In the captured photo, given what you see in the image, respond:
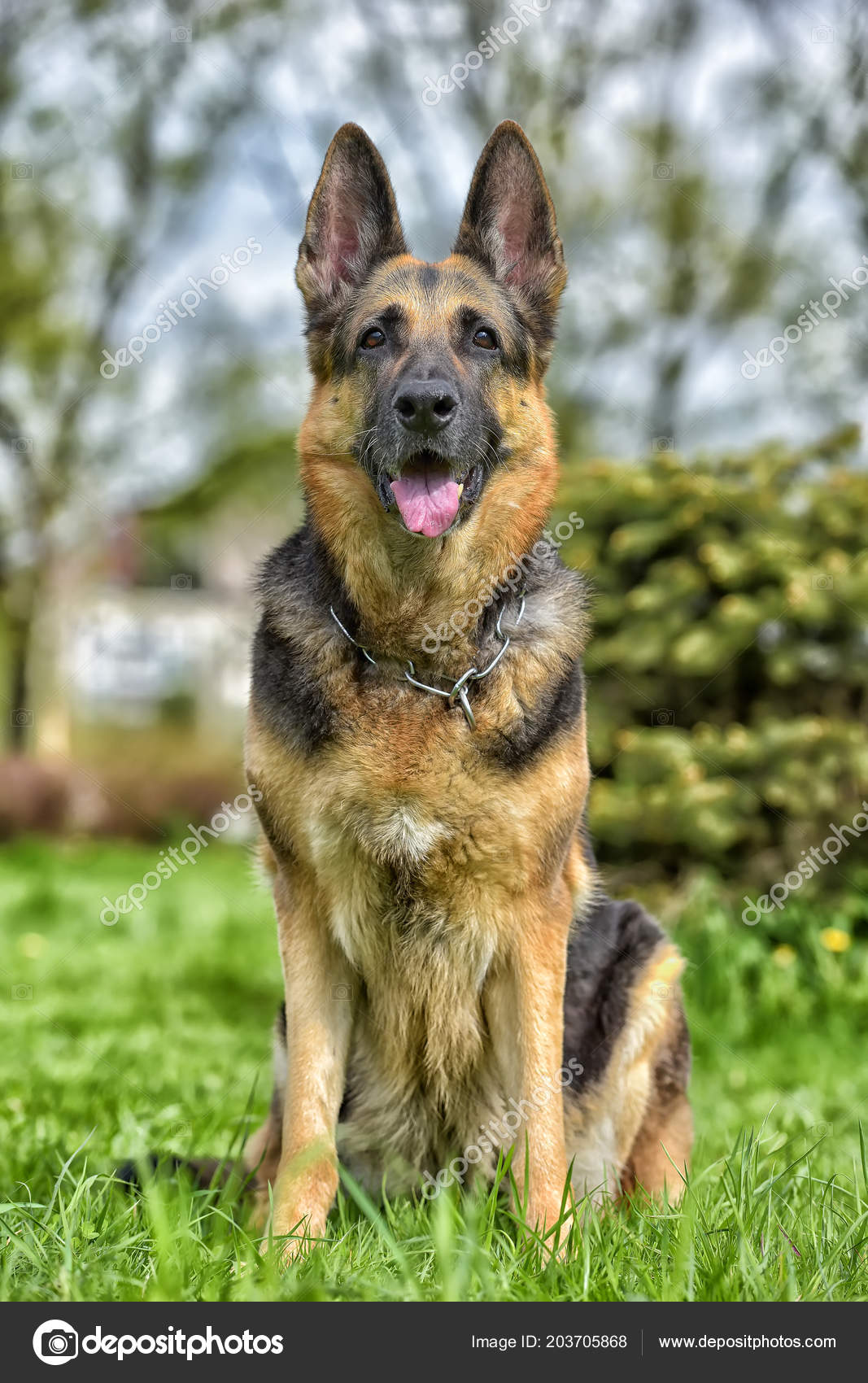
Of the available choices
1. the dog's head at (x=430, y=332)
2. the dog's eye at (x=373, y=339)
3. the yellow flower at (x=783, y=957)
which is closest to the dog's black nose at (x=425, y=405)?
the dog's head at (x=430, y=332)

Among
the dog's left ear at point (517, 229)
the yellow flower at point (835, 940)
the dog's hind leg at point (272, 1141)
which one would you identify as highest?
the dog's left ear at point (517, 229)

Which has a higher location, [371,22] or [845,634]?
[371,22]

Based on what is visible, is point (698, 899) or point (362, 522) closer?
point (362, 522)

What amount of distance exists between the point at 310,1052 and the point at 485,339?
1.99 meters

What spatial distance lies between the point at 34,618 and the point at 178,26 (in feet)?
25.3

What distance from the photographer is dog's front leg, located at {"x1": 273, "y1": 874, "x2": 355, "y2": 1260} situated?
2908 millimetres
